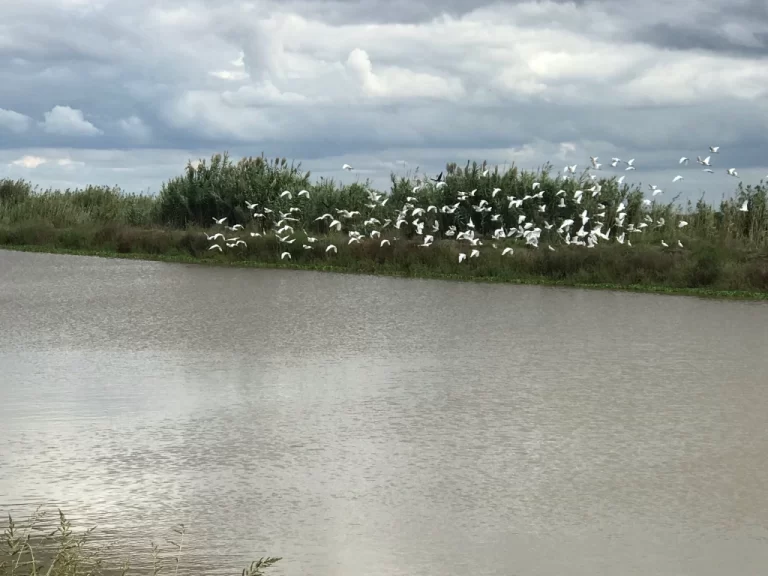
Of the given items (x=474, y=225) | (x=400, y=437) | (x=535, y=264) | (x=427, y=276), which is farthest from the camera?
(x=474, y=225)

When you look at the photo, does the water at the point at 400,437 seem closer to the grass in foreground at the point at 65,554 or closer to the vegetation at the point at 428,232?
the grass in foreground at the point at 65,554

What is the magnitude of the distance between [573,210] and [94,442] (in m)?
21.7

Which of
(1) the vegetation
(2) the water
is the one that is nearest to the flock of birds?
(1) the vegetation

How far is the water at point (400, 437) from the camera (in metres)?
6.15

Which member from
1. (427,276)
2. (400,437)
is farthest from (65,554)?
(427,276)

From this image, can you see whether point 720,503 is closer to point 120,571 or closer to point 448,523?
point 448,523

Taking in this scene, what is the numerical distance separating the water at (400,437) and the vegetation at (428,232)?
232 inches

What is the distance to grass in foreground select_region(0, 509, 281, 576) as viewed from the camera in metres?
5.03

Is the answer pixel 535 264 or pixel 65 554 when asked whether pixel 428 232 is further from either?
pixel 65 554

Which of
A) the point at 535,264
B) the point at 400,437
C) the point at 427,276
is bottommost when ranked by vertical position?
the point at 400,437

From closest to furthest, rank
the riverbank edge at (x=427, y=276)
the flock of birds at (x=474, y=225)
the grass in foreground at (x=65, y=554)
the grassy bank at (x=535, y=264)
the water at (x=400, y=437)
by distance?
the grass in foreground at (x=65, y=554) < the water at (x=400, y=437) < the riverbank edge at (x=427, y=276) < the grassy bank at (x=535, y=264) < the flock of birds at (x=474, y=225)

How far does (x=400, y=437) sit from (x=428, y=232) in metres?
20.5

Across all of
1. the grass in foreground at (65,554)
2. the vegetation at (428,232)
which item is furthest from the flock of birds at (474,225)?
the grass in foreground at (65,554)

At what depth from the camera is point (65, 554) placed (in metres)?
4.84
